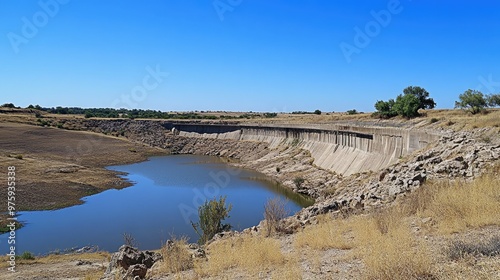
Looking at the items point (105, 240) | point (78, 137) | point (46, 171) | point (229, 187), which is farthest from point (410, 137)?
point (78, 137)

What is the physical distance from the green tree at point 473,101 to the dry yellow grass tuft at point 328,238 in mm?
37096

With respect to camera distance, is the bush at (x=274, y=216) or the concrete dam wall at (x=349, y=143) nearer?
the bush at (x=274, y=216)

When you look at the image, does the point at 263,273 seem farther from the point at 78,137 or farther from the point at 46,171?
the point at 78,137

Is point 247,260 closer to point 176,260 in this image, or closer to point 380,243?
point 176,260

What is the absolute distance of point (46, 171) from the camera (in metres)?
37.3

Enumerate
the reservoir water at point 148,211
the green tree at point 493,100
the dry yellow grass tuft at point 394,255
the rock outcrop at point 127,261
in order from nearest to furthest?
the dry yellow grass tuft at point 394,255 < the rock outcrop at point 127,261 < the reservoir water at point 148,211 < the green tree at point 493,100

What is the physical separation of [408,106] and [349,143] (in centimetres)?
1508

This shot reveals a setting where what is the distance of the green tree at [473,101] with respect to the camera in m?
41.7

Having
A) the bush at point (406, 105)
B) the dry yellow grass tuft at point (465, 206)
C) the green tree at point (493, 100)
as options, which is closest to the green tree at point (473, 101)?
the green tree at point (493, 100)

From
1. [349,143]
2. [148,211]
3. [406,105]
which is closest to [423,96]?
[406,105]

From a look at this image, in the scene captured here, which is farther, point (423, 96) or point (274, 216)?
point (423, 96)

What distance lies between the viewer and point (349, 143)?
140 feet

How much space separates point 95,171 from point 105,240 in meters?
23.6

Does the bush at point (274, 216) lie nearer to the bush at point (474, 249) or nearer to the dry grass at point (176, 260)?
the dry grass at point (176, 260)
